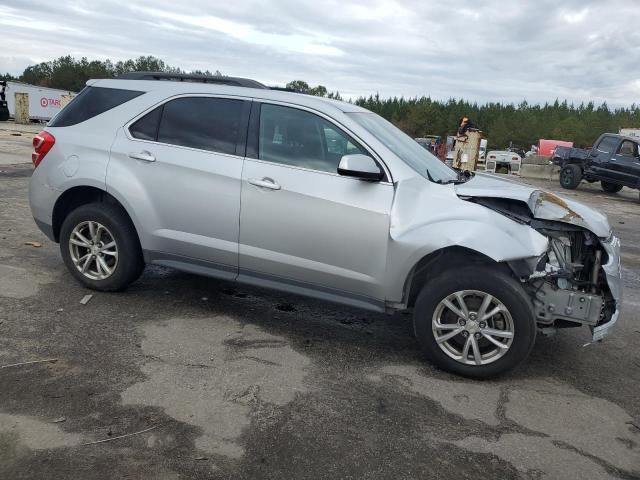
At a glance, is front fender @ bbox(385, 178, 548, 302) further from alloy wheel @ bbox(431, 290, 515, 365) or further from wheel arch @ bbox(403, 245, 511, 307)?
alloy wheel @ bbox(431, 290, 515, 365)

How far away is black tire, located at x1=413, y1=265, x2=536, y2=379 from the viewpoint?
12.1 feet

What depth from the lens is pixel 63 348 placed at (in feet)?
12.9

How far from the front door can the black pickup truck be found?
1554 centimetres

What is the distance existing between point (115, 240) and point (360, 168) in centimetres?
221

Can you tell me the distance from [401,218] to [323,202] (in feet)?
1.87

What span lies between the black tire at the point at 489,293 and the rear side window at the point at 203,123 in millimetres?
1874

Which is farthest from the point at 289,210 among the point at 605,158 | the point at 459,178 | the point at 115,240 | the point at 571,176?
the point at 571,176

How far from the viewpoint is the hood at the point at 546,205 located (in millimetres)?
3918

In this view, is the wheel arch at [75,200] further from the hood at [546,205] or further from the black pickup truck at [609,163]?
the black pickup truck at [609,163]

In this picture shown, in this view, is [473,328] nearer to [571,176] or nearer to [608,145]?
[608,145]

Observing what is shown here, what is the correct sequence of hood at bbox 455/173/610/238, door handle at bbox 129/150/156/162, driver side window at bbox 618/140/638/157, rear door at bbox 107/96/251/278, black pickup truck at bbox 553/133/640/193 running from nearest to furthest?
hood at bbox 455/173/610/238, rear door at bbox 107/96/251/278, door handle at bbox 129/150/156/162, black pickup truck at bbox 553/133/640/193, driver side window at bbox 618/140/638/157

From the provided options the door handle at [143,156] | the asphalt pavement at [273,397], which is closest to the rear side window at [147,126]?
the door handle at [143,156]

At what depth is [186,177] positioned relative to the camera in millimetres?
4469

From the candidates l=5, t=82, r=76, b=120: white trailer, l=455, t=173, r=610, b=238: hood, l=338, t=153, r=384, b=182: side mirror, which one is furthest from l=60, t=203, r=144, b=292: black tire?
l=5, t=82, r=76, b=120: white trailer
